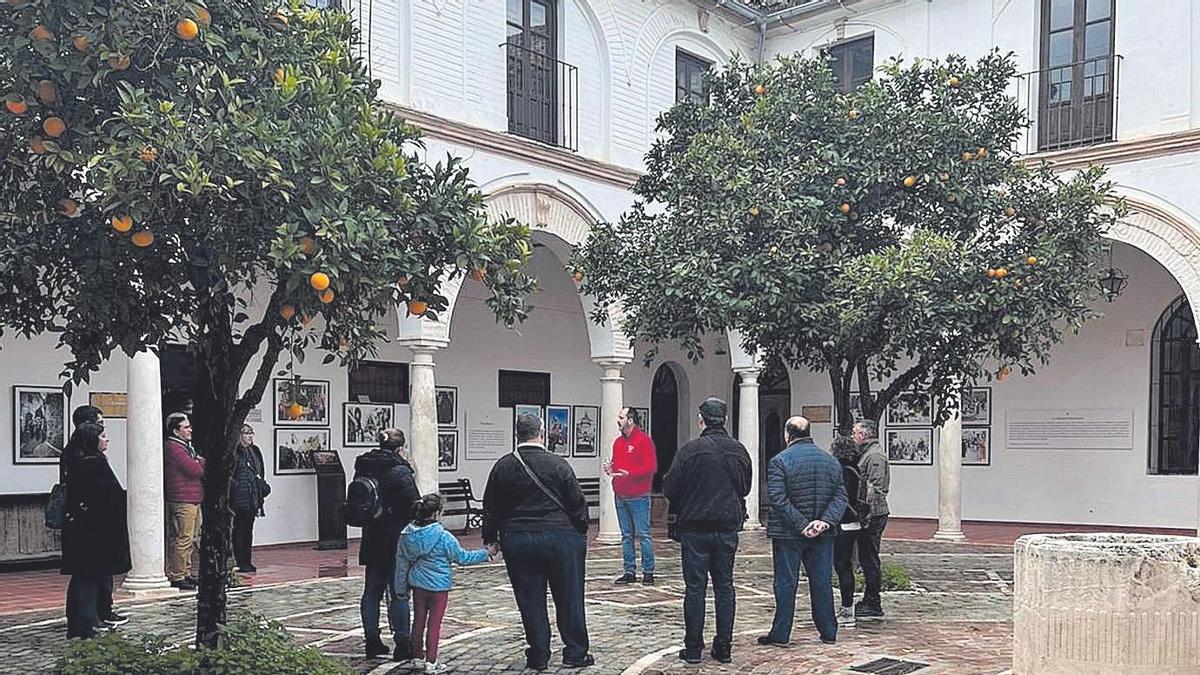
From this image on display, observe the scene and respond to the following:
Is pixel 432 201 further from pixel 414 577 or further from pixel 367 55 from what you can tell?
pixel 367 55

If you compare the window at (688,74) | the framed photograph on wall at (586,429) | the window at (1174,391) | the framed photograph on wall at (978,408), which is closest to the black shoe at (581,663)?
the window at (688,74)

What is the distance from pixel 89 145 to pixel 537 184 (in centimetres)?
979

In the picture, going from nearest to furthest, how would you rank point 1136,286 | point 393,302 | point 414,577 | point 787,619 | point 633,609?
point 393,302 → point 414,577 → point 787,619 → point 633,609 → point 1136,286

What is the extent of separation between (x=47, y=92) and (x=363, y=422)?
461 inches

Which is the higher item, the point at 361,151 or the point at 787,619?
the point at 361,151

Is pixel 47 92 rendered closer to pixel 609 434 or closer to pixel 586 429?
pixel 609 434

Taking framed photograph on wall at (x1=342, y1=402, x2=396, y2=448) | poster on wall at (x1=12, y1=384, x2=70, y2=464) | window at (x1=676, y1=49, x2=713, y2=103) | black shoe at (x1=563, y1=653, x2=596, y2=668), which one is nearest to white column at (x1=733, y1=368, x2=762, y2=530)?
window at (x1=676, y1=49, x2=713, y2=103)

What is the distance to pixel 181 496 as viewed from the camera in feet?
37.0

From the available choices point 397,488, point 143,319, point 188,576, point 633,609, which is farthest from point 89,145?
point 188,576

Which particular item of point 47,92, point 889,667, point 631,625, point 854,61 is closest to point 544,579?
point 631,625

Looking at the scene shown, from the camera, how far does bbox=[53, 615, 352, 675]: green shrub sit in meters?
5.97

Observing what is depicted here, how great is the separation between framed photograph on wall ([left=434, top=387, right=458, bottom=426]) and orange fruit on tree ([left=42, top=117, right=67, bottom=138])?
12348mm

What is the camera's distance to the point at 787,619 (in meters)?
8.23

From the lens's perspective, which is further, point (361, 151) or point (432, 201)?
point (432, 201)
